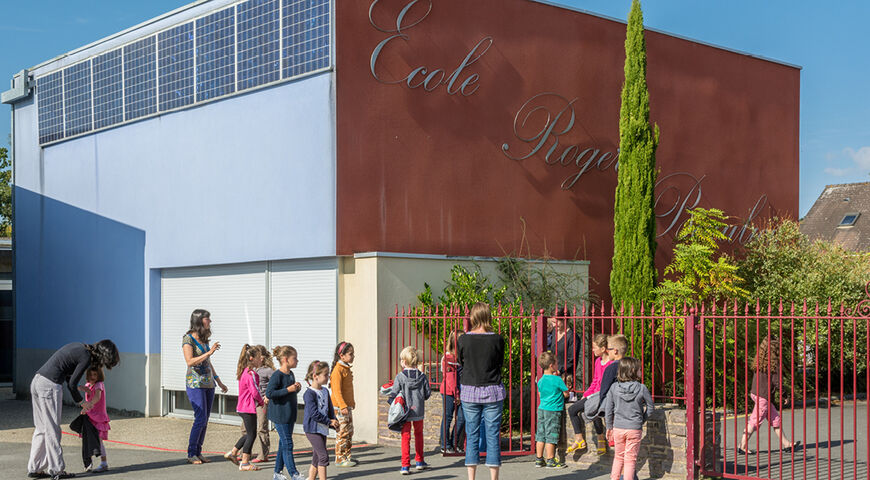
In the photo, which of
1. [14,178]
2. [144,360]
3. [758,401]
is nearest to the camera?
[758,401]

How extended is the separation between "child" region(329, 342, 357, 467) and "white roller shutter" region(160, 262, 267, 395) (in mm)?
3886

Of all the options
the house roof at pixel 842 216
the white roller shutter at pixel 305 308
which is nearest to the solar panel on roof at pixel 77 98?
the white roller shutter at pixel 305 308

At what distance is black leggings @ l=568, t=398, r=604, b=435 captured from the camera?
1035 cm

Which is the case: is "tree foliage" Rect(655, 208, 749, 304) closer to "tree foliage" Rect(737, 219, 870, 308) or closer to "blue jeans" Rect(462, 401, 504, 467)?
"tree foliage" Rect(737, 219, 870, 308)

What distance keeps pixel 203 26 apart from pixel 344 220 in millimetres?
4682

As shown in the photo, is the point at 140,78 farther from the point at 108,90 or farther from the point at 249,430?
the point at 249,430

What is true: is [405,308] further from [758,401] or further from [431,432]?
[758,401]

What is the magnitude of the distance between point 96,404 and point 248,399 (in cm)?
170

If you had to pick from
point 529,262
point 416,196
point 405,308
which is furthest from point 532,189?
point 405,308

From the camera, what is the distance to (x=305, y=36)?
44.9ft

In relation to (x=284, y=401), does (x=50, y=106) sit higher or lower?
higher

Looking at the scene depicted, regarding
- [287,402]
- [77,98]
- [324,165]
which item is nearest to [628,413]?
[287,402]

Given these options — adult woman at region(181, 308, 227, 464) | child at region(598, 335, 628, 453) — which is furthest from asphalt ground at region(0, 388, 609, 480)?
child at region(598, 335, 628, 453)

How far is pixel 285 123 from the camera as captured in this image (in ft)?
45.8
